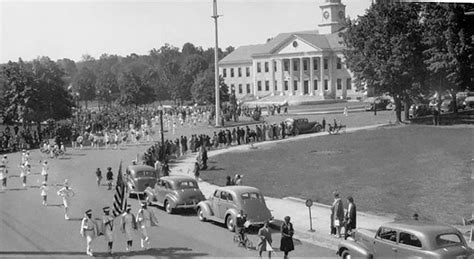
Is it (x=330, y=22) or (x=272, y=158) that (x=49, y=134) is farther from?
(x=330, y=22)

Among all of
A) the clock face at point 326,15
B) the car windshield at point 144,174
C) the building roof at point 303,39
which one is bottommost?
the car windshield at point 144,174

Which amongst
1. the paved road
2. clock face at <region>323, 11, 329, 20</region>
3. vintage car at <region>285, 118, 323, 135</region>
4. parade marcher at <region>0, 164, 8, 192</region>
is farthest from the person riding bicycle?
clock face at <region>323, 11, 329, 20</region>

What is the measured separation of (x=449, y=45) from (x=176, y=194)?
66.7ft

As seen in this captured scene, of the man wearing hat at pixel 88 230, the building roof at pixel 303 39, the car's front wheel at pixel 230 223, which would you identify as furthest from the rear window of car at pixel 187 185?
the building roof at pixel 303 39

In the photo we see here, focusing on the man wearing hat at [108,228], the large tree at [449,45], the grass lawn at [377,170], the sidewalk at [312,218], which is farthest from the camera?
the large tree at [449,45]

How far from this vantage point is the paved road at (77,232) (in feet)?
→ 41.9

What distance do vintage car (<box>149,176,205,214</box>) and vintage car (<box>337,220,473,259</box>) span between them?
6377 mm

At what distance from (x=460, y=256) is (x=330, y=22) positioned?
61.6 m

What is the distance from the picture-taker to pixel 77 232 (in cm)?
1409

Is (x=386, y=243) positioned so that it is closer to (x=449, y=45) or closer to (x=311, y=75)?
(x=449, y=45)

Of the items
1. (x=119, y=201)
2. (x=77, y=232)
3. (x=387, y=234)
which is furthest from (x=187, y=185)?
(x=387, y=234)

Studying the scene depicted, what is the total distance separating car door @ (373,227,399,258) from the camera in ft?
36.6

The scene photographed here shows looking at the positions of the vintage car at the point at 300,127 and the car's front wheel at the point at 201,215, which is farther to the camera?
the vintage car at the point at 300,127

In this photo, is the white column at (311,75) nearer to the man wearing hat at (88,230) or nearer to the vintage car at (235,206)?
the vintage car at (235,206)
